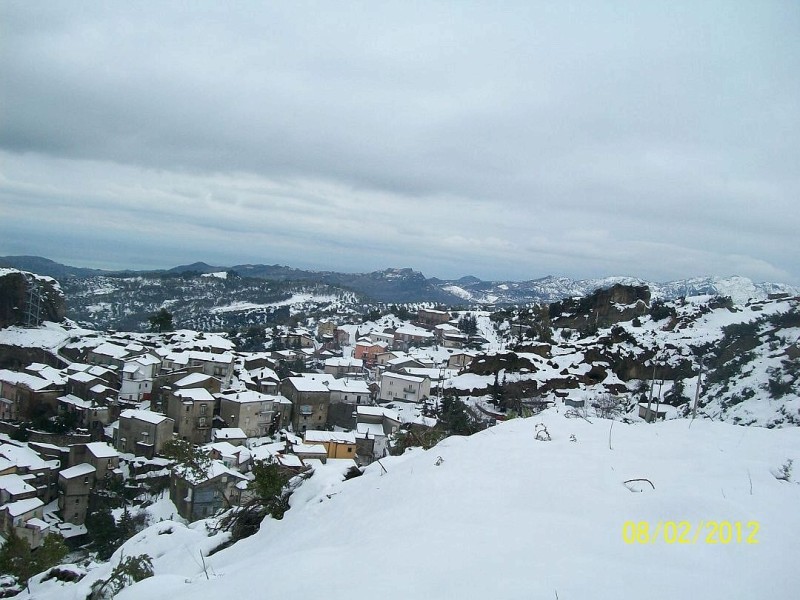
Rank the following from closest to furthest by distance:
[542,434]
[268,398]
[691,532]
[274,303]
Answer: [691,532] → [542,434] → [268,398] → [274,303]

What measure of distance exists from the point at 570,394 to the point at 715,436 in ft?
85.9

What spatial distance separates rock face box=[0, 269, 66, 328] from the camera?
41344 millimetres

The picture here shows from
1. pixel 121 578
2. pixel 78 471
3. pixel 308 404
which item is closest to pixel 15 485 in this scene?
pixel 78 471

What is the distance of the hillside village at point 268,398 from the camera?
69.0 ft

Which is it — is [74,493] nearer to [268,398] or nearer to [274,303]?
[268,398]

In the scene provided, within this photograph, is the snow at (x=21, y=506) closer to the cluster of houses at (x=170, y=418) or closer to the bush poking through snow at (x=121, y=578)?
Result: the cluster of houses at (x=170, y=418)

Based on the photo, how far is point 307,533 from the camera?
5.64 metres

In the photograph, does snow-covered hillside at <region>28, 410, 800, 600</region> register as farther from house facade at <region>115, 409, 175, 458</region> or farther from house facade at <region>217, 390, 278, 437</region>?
house facade at <region>217, 390, 278, 437</region>

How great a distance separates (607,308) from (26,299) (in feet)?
193

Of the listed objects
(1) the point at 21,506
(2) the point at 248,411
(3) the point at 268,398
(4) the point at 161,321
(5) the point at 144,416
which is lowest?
(1) the point at 21,506

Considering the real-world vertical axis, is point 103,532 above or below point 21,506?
below

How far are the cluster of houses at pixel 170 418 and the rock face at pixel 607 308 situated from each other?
61.6 ft

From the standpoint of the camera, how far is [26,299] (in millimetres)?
42969

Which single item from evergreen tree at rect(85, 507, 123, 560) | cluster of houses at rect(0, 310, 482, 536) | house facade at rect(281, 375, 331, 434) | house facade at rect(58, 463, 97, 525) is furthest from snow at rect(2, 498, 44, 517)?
house facade at rect(281, 375, 331, 434)
